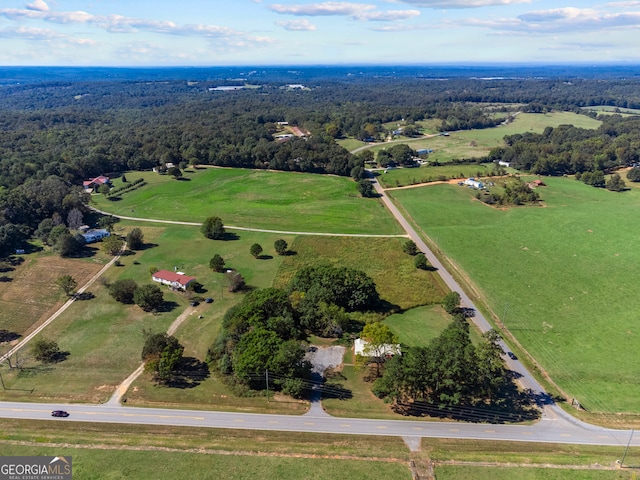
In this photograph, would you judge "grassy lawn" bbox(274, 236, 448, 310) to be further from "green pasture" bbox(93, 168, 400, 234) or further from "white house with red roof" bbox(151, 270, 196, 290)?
"white house with red roof" bbox(151, 270, 196, 290)

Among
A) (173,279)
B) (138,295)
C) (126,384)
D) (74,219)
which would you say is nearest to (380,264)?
(173,279)

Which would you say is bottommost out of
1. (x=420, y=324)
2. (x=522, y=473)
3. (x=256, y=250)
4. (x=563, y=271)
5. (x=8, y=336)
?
(x=522, y=473)

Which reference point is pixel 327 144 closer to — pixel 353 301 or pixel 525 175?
pixel 525 175

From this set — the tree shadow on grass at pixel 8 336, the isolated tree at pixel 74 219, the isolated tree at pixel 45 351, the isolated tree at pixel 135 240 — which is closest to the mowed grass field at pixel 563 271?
the isolated tree at pixel 45 351

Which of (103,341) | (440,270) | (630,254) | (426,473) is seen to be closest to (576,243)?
(630,254)

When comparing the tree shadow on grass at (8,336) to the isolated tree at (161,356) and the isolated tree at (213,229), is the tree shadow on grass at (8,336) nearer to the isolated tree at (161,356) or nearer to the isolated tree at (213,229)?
the isolated tree at (161,356)

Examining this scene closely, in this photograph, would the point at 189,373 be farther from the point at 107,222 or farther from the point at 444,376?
the point at 107,222

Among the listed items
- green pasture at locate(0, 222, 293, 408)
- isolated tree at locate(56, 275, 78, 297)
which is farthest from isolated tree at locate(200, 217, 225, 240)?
isolated tree at locate(56, 275, 78, 297)
